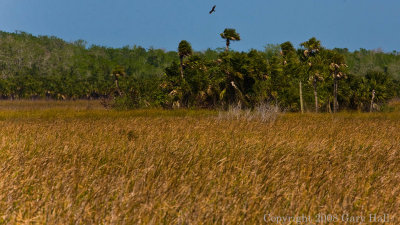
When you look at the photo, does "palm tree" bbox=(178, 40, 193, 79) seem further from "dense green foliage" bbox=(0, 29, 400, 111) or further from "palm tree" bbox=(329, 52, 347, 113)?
"palm tree" bbox=(329, 52, 347, 113)

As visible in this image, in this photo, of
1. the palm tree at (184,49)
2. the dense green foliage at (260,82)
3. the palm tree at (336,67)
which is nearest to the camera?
the dense green foliage at (260,82)

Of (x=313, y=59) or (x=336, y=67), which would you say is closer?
(x=336, y=67)

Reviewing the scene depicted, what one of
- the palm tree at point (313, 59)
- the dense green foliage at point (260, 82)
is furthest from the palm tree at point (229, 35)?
the palm tree at point (313, 59)

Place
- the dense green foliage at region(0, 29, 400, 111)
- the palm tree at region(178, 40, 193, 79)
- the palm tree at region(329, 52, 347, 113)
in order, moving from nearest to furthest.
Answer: the dense green foliage at region(0, 29, 400, 111)
the palm tree at region(178, 40, 193, 79)
the palm tree at region(329, 52, 347, 113)

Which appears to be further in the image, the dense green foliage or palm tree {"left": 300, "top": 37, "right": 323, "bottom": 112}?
palm tree {"left": 300, "top": 37, "right": 323, "bottom": 112}

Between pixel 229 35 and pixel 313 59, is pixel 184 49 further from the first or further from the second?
pixel 313 59

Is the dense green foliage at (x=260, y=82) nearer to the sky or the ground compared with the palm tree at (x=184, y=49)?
nearer to the ground

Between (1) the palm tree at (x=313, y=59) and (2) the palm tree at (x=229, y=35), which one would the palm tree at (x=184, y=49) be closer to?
(2) the palm tree at (x=229, y=35)

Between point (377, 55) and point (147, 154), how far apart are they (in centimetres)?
18039

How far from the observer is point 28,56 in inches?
6196

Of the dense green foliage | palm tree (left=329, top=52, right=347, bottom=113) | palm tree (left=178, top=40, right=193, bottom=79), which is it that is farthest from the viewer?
palm tree (left=329, top=52, right=347, bottom=113)

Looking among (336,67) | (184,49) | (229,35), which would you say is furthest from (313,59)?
(184,49)

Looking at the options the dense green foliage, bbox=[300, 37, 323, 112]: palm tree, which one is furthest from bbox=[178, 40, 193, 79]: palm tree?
bbox=[300, 37, 323, 112]: palm tree

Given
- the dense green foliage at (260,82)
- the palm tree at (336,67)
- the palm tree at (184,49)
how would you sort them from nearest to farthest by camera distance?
the dense green foliage at (260,82) < the palm tree at (184,49) < the palm tree at (336,67)
